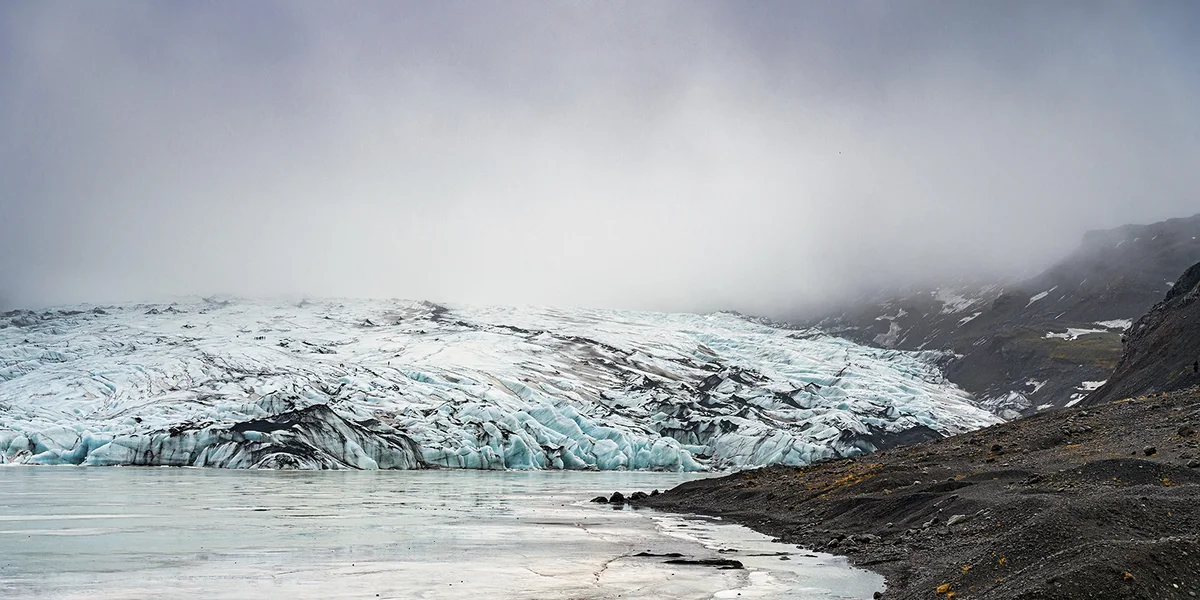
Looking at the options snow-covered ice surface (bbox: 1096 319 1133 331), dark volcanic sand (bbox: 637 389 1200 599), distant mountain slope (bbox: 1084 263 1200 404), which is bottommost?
dark volcanic sand (bbox: 637 389 1200 599)

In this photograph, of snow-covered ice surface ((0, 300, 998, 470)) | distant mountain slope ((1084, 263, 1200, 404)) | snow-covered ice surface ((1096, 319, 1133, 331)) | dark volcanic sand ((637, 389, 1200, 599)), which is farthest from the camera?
snow-covered ice surface ((1096, 319, 1133, 331))

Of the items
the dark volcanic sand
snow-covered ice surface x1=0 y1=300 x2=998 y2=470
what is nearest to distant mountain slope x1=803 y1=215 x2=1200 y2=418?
snow-covered ice surface x1=0 y1=300 x2=998 y2=470

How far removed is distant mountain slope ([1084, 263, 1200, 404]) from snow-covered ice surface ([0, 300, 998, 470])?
34697 mm

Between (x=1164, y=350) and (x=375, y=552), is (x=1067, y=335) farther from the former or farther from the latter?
(x=375, y=552)

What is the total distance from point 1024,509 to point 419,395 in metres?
68.3

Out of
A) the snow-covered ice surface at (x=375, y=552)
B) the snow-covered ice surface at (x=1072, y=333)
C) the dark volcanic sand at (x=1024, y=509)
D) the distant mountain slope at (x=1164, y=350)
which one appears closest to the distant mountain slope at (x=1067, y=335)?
the snow-covered ice surface at (x=1072, y=333)

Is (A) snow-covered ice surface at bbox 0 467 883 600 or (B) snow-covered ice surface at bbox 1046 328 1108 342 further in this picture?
(B) snow-covered ice surface at bbox 1046 328 1108 342

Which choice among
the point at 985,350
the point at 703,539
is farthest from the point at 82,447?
the point at 985,350

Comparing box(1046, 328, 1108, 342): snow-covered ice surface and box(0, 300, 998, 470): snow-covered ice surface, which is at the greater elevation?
box(1046, 328, 1108, 342): snow-covered ice surface

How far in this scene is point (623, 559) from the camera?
16.6m

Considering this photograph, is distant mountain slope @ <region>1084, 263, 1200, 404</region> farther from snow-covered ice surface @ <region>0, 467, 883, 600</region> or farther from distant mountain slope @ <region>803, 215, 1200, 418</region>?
distant mountain slope @ <region>803, 215, 1200, 418</region>

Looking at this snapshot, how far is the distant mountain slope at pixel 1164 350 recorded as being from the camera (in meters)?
30.7

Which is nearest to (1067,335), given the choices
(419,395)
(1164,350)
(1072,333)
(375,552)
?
(1072,333)

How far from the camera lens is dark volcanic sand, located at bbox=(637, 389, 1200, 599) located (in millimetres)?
9391
